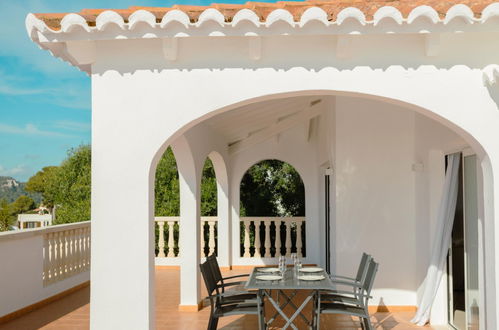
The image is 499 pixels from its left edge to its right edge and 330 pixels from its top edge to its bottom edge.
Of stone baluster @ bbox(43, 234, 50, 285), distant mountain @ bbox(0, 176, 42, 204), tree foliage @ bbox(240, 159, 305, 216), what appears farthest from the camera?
distant mountain @ bbox(0, 176, 42, 204)

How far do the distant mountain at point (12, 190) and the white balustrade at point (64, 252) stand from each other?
35098mm

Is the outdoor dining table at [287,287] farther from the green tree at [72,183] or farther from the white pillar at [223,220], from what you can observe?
the green tree at [72,183]

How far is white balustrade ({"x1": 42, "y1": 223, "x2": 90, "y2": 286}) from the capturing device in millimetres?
7906

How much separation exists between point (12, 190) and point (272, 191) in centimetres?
4160

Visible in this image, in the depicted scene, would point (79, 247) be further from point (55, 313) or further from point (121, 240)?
point (121, 240)

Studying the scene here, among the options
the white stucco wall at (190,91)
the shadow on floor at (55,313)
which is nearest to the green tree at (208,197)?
the shadow on floor at (55,313)

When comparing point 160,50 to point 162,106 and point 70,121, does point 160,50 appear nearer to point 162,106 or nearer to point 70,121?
point 162,106

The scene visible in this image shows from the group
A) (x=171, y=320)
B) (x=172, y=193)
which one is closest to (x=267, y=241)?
(x=172, y=193)

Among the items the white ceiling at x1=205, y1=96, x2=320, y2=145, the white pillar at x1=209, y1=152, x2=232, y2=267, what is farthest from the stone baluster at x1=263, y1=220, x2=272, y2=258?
the white ceiling at x1=205, y1=96, x2=320, y2=145

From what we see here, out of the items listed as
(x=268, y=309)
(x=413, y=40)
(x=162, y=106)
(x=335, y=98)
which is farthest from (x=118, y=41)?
(x=268, y=309)

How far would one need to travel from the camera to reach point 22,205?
39375 millimetres

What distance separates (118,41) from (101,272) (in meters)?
1.96

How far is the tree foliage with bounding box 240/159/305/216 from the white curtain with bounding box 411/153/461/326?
33.5ft

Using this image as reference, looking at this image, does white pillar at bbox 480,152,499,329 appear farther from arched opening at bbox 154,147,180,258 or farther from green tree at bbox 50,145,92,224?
green tree at bbox 50,145,92,224
